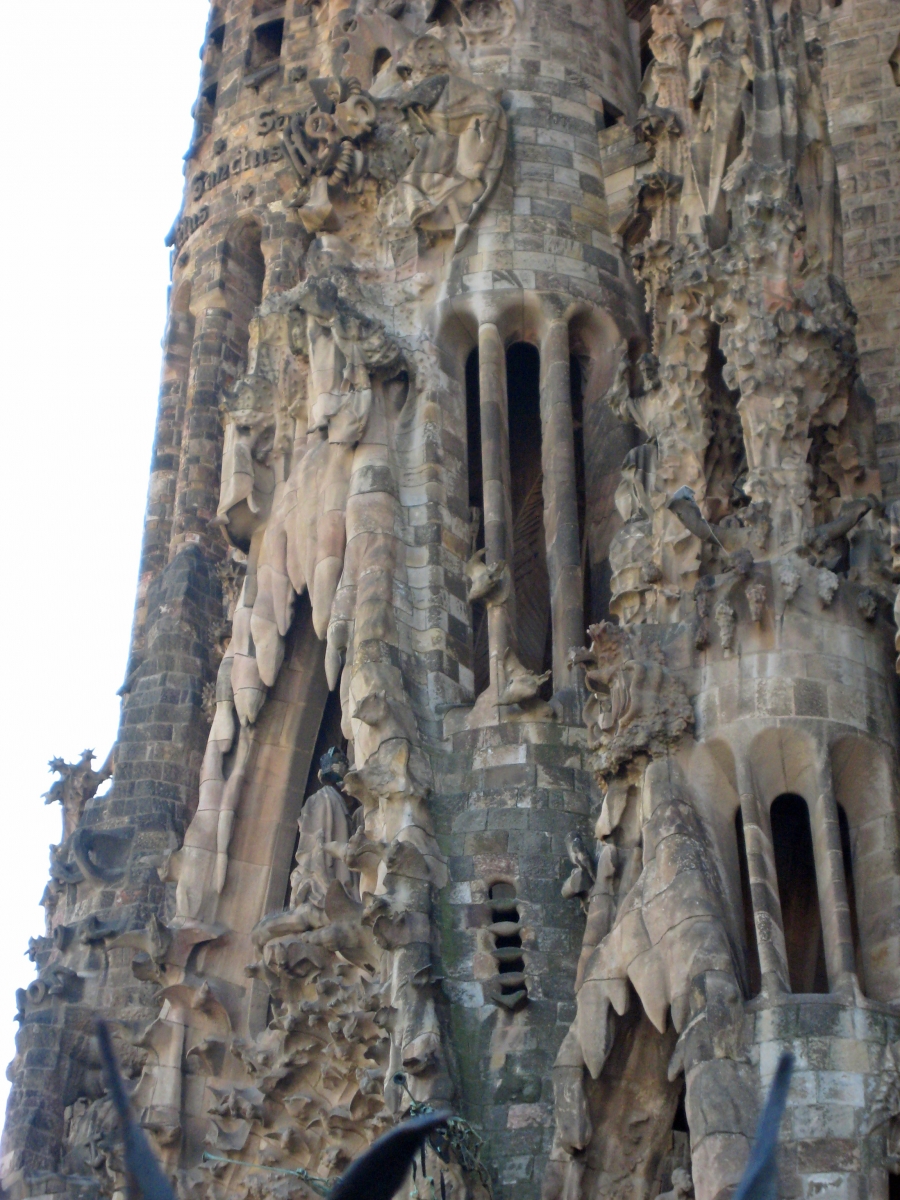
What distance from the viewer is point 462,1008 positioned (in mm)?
19328

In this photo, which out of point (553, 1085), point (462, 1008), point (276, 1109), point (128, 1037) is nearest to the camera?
point (553, 1085)

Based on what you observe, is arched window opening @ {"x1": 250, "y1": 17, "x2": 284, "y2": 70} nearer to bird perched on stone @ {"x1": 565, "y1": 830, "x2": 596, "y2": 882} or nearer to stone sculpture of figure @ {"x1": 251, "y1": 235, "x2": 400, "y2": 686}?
stone sculpture of figure @ {"x1": 251, "y1": 235, "x2": 400, "y2": 686}

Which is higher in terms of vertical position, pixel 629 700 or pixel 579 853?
pixel 629 700

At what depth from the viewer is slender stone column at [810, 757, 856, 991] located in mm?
16516

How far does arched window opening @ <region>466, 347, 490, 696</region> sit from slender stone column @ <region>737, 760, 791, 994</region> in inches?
239

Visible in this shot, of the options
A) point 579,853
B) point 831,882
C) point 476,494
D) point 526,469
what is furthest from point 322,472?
point 831,882

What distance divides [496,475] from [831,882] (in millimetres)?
7280

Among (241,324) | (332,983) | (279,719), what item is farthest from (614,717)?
(241,324)

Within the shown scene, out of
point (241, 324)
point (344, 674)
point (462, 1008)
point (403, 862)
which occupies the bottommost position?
point (462, 1008)

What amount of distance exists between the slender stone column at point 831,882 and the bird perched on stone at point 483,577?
508 cm

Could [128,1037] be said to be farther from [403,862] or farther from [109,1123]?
[403,862]

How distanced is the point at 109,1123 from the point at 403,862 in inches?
229

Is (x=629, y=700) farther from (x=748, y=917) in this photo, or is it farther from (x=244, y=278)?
(x=244, y=278)

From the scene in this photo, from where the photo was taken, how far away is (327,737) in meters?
24.2
